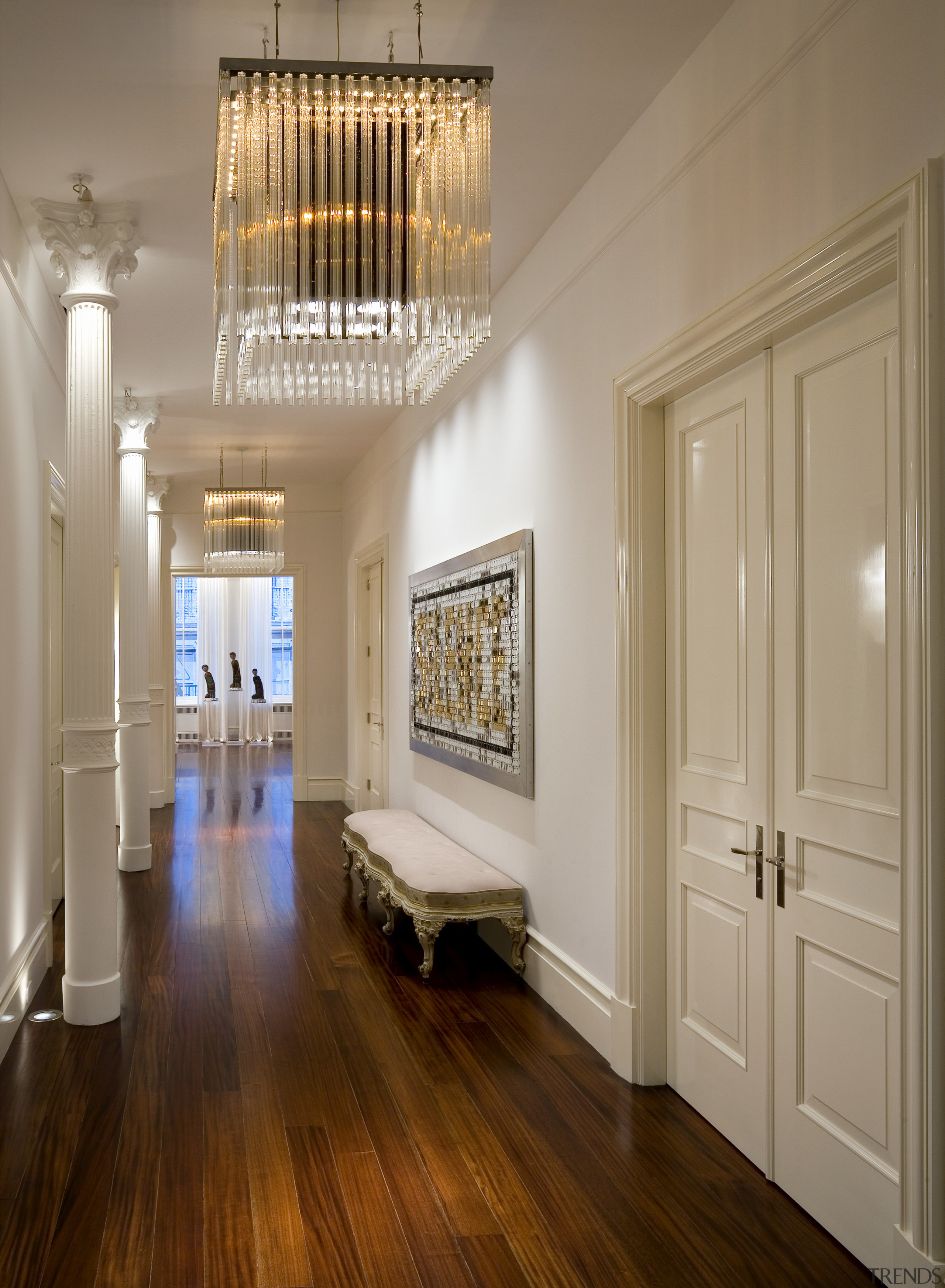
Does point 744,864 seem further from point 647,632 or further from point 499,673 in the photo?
point 499,673

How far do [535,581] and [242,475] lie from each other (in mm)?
5876

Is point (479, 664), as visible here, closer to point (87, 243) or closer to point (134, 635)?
point (87, 243)

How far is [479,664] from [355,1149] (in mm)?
2584

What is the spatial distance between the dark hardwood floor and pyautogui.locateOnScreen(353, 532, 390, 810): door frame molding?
10.1ft

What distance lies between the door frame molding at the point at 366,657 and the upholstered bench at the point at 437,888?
232 centimetres

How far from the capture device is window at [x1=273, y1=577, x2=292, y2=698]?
1758 centimetres

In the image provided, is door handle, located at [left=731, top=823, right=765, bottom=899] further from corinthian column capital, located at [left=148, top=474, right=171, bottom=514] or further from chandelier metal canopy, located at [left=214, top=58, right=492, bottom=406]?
corinthian column capital, located at [left=148, top=474, right=171, bottom=514]

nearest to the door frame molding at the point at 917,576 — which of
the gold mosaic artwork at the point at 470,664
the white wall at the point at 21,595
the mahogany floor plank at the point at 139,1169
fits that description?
the mahogany floor plank at the point at 139,1169

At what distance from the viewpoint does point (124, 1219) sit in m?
2.51

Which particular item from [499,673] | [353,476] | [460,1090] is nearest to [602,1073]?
[460,1090]

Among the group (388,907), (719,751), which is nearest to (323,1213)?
(719,751)

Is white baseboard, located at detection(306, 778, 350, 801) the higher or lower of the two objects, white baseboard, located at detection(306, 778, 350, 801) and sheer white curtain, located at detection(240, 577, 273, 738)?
the lower

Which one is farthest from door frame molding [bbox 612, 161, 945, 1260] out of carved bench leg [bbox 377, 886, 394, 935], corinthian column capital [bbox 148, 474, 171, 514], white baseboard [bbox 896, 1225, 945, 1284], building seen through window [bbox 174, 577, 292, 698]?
building seen through window [bbox 174, 577, 292, 698]

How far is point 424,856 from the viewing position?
4918 millimetres
